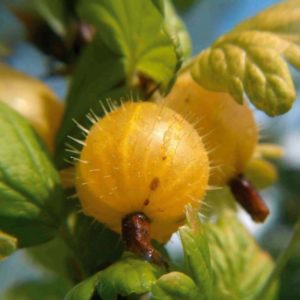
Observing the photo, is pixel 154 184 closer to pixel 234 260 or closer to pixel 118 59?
pixel 118 59

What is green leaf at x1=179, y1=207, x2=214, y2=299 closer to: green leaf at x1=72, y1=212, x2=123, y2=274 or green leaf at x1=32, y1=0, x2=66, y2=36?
green leaf at x1=72, y1=212, x2=123, y2=274

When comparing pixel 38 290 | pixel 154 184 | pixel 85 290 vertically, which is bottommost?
pixel 38 290

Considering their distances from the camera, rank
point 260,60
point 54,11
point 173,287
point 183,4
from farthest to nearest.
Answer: point 183,4 → point 54,11 → point 260,60 → point 173,287

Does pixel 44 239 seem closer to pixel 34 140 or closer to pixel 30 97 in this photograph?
pixel 34 140

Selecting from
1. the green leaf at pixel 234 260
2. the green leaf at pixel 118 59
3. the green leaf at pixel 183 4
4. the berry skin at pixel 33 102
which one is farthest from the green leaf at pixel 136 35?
the green leaf at pixel 183 4

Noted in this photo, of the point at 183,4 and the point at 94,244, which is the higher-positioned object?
the point at 183,4

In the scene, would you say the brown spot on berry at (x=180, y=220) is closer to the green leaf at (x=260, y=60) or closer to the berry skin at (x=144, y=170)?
the berry skin at (x=144, y=170)

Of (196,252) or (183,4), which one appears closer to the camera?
(196,252)

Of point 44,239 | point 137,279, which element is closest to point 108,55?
point 44,239

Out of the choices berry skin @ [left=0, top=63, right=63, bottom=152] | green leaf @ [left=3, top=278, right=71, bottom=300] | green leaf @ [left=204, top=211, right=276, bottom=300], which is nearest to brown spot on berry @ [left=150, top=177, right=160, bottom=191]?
berry skin @ [left=0, top=63, right=63, bottom=152]

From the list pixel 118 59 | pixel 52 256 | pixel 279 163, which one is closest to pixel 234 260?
pixel 52 256
